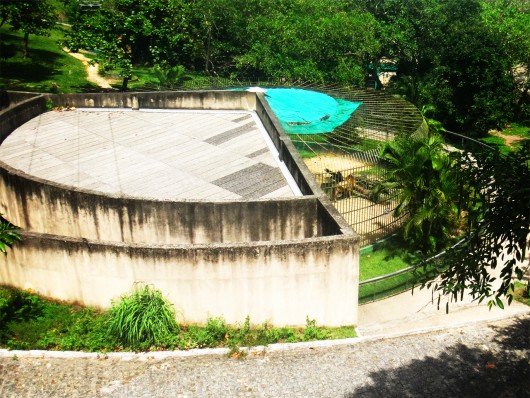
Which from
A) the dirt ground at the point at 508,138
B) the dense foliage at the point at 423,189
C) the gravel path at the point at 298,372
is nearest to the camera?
the gravel path at the point at 298,372

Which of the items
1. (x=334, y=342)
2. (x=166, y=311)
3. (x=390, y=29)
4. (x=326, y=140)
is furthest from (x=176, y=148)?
(x=390, y=29)

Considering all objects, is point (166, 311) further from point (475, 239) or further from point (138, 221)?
point (475, 239)

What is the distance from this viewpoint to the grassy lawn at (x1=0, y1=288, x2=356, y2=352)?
1085cm

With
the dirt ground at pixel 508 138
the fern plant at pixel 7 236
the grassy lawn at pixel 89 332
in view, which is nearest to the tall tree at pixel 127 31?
the fern plant at pixel 7 236

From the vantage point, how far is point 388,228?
16.8 meters

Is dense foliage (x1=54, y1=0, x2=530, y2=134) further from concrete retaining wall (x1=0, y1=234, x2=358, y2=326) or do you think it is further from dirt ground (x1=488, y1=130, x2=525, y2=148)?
concrete retaining wall (x1=0, y1=234, x2=358, y2=326)

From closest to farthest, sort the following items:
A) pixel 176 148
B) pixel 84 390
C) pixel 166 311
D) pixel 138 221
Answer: pixel 84 390 < pixel 166 311 < pixel 138 221 < pixel 176 148

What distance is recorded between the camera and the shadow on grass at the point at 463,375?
31.9ft

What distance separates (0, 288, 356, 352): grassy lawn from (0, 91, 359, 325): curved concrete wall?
206mm

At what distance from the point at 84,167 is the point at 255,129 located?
5.71 metres

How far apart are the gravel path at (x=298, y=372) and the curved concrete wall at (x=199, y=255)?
1038 mm

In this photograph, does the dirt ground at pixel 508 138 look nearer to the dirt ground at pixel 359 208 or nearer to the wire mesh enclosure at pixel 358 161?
the wire mesh enclosure at pixel 358 161

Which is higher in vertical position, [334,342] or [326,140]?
[326,140]

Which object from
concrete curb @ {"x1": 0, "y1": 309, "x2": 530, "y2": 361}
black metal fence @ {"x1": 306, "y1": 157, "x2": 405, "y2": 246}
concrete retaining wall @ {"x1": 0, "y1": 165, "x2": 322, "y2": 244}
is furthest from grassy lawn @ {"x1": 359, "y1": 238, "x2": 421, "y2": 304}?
concrete curb @ {"x1": 0, "y1": 309, "x2": 530, "y2": 361}
